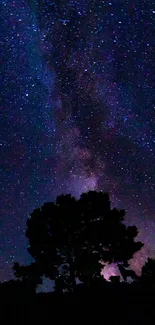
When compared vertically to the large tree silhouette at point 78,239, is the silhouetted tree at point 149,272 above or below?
below

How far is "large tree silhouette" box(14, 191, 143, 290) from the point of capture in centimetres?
2927

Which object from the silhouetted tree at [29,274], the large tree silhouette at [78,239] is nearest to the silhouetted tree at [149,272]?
the large tree silhouette at [78,239]

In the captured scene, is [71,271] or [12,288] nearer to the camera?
[12,288]

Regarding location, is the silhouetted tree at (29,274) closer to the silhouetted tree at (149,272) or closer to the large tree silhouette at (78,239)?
the large tree silhouette at (78,239)

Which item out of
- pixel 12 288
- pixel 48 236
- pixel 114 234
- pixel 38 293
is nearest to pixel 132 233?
pixel 114 234

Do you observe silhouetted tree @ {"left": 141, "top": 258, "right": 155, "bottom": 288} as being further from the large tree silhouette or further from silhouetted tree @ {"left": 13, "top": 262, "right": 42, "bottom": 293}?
silhouetted tree @ {"left": 13, "top": 262, "right": 42, "bottom": 293}

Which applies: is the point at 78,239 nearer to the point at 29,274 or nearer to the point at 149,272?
the point at 29,274

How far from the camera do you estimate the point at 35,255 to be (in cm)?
3067

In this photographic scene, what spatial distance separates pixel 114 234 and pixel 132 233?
2.27 m

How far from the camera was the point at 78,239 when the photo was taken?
30094mm

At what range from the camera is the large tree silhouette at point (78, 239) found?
29266 millimetres

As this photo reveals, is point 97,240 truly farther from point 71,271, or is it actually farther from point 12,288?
point 12,288

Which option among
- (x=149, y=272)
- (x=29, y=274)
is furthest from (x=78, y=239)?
(x=149, y=272)

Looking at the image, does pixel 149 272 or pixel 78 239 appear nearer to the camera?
pixel 78 239
